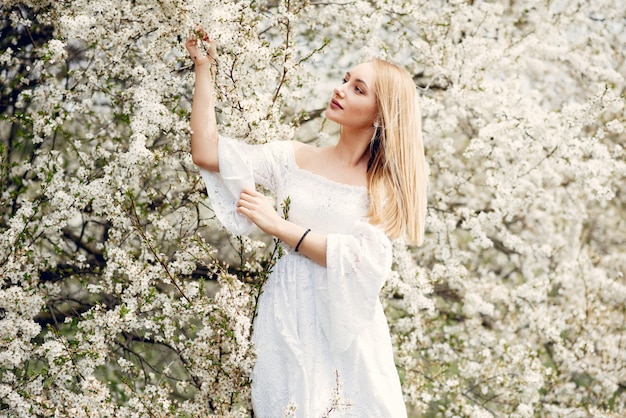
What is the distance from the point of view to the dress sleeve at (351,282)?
2359 millimetres

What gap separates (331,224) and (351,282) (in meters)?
0.25

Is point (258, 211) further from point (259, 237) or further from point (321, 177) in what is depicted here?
point (259, 237)

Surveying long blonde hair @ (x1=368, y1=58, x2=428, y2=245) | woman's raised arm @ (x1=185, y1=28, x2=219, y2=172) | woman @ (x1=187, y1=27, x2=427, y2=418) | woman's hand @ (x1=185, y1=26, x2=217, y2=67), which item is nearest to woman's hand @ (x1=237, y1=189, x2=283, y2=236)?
woman @ (x1=187, y1=27, x2=427, y2=418)

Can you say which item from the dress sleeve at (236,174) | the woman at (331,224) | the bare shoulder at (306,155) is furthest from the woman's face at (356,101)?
the dress sleeve at (236,174)

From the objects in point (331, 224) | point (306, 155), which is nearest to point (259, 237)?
point (306, 155)

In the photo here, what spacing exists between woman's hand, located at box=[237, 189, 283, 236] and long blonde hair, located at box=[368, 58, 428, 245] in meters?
0.38

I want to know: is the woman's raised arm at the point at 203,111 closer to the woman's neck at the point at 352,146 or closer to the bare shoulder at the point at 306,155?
the bare shoulder at the point at 306,155

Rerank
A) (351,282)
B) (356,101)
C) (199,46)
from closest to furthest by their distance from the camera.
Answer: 1. (351,282)
2. (199,46)
3. (356,101)

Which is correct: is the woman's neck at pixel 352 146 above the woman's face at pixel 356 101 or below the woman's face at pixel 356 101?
below

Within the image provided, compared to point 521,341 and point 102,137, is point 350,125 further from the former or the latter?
point 521,341

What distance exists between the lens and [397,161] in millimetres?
2643

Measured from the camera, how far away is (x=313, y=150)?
2.69m

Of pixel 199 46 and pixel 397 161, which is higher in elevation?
pixel 199 46

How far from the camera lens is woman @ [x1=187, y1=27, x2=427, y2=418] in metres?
2.38
